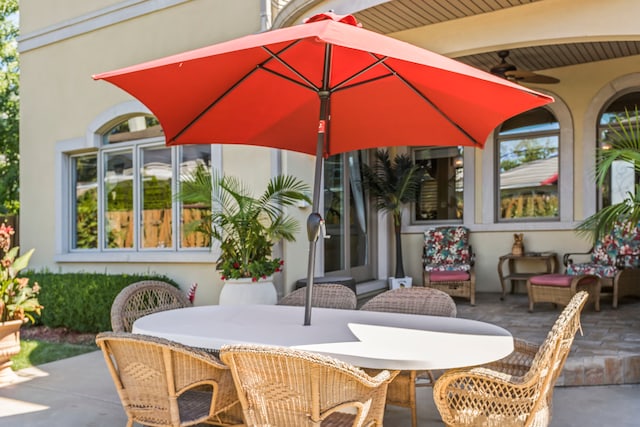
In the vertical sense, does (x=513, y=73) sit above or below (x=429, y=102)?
above

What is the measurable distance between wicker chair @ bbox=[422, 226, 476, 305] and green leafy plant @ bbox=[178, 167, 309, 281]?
2200mm

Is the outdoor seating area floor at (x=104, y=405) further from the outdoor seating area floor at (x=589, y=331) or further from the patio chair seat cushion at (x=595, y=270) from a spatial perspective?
the patio chair seat cushion at (x=595, y=270)

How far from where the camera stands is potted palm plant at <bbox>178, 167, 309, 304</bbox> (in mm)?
5789

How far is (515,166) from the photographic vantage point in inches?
336

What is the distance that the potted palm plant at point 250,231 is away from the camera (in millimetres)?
5789

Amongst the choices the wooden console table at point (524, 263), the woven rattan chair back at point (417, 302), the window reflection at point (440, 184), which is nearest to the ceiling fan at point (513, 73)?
the window reflection at point (440, 184)

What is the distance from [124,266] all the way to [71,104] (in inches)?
102

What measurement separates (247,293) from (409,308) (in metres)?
2.40

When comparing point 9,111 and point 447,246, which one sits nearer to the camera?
point 447,246

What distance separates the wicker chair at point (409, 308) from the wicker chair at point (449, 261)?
3798 millimetres

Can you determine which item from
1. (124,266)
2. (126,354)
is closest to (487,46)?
(126,354)

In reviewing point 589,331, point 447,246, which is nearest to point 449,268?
point 447,246

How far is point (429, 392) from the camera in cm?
437

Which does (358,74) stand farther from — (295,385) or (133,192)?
(133,192)
